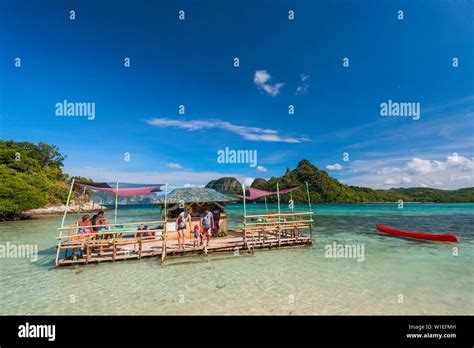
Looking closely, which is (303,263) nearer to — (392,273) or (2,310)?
(392,273)

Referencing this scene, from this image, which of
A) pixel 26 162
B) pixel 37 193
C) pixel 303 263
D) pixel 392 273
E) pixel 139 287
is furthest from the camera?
pixel 26 162

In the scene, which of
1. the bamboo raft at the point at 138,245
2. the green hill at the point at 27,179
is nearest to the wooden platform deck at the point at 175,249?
the bamboo raft at the point at 138,245

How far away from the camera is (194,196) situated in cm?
1581

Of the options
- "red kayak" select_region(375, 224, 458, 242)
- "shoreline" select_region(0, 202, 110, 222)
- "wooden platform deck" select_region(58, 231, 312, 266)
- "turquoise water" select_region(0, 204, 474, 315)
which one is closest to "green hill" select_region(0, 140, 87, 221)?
"shoreline" select_region(0, 202, 110, 222)

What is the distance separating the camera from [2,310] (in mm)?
7555

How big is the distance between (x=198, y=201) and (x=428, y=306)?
12.0m

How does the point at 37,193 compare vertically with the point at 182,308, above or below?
above

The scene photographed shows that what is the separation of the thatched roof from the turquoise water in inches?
149

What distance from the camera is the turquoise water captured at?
301 inches

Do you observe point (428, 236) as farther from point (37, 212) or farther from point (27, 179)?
point (37, 212)

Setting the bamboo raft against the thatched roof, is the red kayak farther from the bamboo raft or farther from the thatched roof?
the thatched roof

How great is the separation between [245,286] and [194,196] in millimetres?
7786
